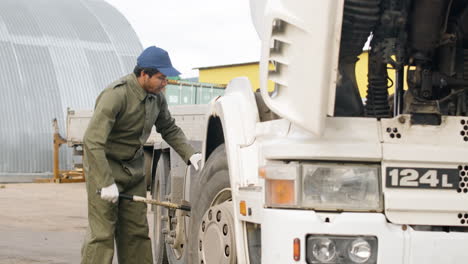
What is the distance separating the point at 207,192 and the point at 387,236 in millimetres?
1753

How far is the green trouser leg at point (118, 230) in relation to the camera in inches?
247

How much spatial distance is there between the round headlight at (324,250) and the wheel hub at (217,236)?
958 mm

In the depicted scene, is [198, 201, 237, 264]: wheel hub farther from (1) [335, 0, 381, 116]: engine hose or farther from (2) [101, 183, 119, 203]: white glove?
(2) [101, 183, 119, 203]: white glove

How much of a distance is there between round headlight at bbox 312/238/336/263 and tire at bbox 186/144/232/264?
1239mm

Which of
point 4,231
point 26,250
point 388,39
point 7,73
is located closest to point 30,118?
point 7,73

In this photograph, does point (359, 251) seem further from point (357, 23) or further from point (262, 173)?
point (357, 23)

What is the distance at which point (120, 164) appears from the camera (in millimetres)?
6543

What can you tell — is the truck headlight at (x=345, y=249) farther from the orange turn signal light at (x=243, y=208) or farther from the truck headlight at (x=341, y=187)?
the orange turn signal light at (x=243, y=208)

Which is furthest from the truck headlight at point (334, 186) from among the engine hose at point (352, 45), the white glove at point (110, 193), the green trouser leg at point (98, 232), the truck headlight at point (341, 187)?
the green trouser leg at point (98, 232)

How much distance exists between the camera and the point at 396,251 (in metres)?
3.73

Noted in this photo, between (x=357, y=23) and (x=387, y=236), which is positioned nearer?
(x=387, y=236)

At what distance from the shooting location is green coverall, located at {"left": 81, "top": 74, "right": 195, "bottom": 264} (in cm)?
613

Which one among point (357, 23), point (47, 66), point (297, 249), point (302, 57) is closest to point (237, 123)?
point (357, 23)

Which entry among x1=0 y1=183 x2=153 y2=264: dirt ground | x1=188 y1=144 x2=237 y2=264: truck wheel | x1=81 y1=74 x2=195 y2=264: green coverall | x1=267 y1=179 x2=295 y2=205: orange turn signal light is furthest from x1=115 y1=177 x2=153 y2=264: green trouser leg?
x1=267 y1=179 x2=295 y2=205: orange turn signal light
